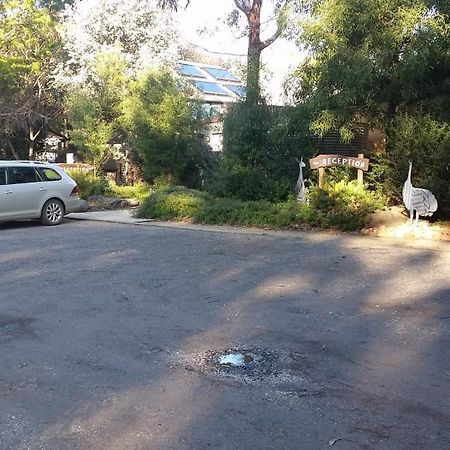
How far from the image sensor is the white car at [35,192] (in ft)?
45.5

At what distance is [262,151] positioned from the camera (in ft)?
50.6

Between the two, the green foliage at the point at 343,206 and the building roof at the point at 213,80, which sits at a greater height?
the building roof at the point at 213,80

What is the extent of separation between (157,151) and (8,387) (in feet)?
53.3

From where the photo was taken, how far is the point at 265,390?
4.28m

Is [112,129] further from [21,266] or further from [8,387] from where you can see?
[8,387]

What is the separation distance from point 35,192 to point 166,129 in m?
6.53

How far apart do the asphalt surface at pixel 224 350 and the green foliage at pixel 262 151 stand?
18.7 ft

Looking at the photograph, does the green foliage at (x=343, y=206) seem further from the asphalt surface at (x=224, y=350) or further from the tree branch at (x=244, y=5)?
the tree branch at (x=244, y=5)

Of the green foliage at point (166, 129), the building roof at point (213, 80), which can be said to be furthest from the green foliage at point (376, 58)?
the building roof at point (213, 80)

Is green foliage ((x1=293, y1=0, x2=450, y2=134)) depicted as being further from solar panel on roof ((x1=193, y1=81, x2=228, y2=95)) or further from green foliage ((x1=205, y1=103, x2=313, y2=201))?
solar panel on roof ((x1=193, y1=81, x2=228, y2=95))

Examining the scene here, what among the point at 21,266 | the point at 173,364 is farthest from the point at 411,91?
the point at 173,364

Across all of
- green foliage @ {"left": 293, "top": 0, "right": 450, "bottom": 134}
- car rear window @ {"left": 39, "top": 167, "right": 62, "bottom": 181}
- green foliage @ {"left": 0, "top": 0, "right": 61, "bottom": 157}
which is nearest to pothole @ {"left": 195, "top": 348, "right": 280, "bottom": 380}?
green foliage @ {"left": 293, "top": 0, "right": 450, "bottom": 134}

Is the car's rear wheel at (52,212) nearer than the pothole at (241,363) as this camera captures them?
No

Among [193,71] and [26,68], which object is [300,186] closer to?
[26,68]
